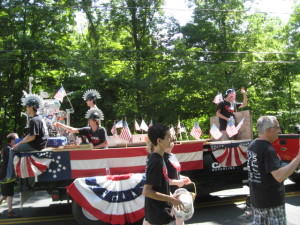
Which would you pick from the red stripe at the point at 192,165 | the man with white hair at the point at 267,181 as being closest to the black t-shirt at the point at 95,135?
the red stripe at the point at 192,165

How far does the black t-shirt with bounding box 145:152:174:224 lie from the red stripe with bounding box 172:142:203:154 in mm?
3369

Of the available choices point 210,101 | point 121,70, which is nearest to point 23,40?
point 121,70

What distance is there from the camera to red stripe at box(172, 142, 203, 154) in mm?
6602

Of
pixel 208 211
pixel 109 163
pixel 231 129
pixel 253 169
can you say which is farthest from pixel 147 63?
pixel 253 169

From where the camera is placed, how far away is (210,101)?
20.4 m

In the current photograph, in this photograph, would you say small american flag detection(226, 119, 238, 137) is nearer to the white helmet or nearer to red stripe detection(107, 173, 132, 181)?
red stripe detection(107, 173, 132, 181)

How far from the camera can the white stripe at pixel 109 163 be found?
606 cm

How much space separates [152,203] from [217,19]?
21272 mm

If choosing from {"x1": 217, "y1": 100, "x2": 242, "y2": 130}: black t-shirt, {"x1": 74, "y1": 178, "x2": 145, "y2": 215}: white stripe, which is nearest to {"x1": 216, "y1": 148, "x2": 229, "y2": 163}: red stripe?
{"x1": 217, "y1": 100, "x2": 242, "y2": 130}: black t-shirt

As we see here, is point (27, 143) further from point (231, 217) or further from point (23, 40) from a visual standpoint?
point (23, 40)

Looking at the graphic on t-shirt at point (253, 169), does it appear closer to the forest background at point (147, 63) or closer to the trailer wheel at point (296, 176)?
the trailer wheel at point (296, 176)

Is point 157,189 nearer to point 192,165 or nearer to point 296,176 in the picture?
point 192,165

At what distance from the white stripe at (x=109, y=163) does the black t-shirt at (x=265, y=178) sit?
3.22 metres

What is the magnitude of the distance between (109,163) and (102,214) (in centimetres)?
93
